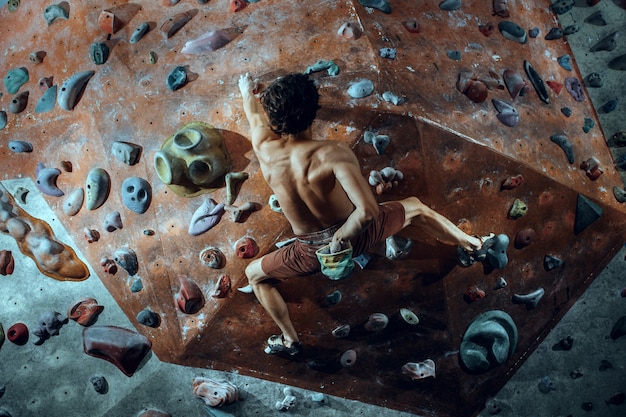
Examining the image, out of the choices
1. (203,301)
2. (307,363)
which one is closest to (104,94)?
(203,301)

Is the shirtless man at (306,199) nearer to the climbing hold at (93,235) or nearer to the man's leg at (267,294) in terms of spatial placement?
the man's leg at (267,294)

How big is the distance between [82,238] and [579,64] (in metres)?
3.89

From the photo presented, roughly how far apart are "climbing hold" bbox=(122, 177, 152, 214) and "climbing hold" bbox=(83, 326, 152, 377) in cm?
89

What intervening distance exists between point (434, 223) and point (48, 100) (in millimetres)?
2852

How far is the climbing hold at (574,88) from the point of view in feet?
18.2

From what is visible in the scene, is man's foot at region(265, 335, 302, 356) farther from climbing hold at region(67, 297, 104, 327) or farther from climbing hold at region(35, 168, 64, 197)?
climbing hold at region(35, 168, 64, 197)

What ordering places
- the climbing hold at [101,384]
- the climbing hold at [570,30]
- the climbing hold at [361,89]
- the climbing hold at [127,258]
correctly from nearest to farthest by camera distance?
1. the climbing hold at [361,89]
2. the climbing hold at [127,258]
3. the climbing hold at [101,384]
4. the climbing hold at [570,30]

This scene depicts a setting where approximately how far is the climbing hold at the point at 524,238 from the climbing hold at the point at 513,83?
2.95 ft

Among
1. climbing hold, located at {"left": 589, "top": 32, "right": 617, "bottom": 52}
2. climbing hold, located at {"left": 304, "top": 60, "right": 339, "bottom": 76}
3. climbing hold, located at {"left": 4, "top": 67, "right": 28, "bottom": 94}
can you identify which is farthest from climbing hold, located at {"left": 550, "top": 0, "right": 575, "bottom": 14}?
climbing hold, located at {"left": 4, "top": 67, "right": 28, "bottom": 94}

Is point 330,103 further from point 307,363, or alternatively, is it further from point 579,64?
point 579,64

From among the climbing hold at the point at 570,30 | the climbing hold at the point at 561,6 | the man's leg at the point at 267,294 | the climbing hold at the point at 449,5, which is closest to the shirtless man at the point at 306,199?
the man's leg at the point at 267,294

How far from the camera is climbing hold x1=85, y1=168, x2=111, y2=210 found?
5.13m

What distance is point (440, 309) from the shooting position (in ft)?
16.6

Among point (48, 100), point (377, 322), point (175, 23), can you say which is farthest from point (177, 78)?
point (377, 322)
